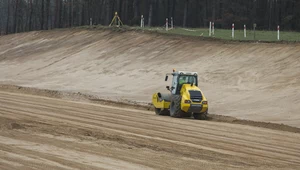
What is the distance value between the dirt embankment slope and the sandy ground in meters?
5.11

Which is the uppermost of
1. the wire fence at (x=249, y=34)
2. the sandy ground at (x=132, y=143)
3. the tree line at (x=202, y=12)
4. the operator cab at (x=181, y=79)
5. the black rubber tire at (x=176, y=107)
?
the tree line at (x=202, y=12)

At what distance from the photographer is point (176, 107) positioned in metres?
26.5

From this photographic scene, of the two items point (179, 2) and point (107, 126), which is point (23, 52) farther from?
point (179, 2)

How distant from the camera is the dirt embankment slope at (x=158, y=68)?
3114cm

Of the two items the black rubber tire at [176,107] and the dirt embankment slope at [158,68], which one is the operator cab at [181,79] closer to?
the black rubber tire at [176,107]

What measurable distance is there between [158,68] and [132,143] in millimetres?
25606

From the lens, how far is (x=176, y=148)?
17.3 meters

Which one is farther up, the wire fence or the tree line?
the tree line

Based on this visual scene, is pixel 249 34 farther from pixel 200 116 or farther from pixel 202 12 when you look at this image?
pixel 202 12

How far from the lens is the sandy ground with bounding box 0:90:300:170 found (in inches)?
574

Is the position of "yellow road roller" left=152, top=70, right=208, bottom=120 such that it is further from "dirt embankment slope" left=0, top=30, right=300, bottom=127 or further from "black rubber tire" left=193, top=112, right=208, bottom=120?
"dirt embankment slope" left=0, top=30, right=300, bottom=127

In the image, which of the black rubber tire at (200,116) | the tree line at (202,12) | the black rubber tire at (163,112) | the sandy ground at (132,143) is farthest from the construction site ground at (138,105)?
the tree line at (202,12)

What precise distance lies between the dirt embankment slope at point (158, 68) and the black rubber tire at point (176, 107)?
10.5 ft

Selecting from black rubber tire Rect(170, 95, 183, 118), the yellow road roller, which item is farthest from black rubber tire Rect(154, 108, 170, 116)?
black rubber tire Rect(170, 95, 183, 118)
